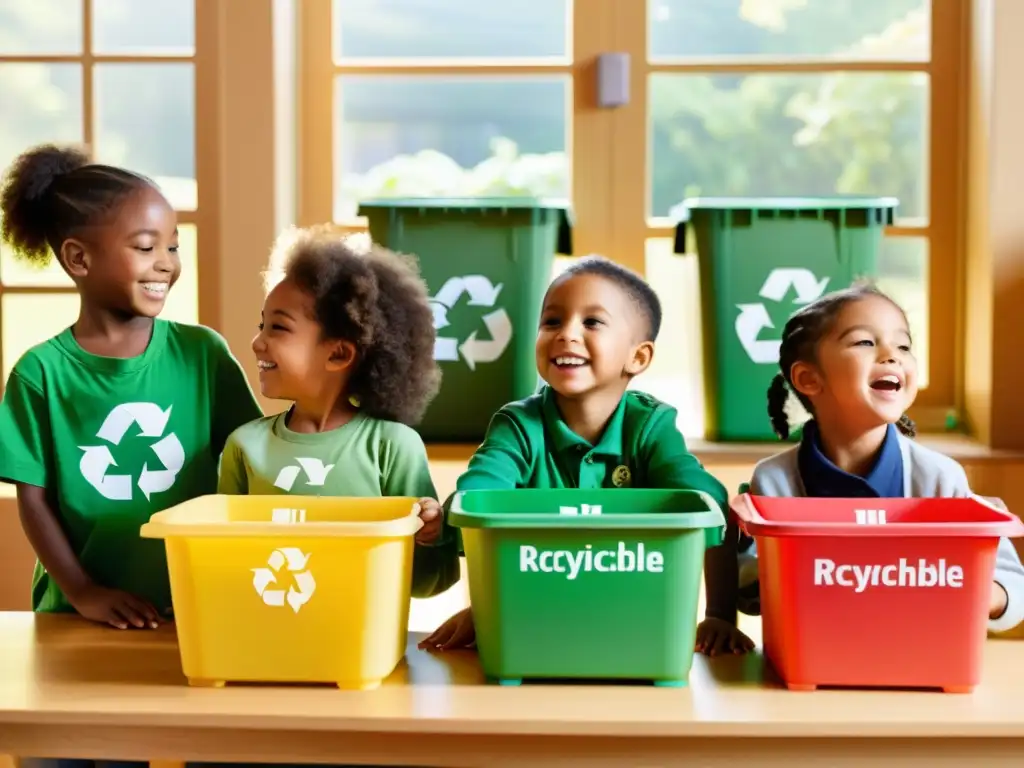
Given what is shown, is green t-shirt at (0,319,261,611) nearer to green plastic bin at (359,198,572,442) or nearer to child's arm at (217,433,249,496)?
child's arm at (217,433,249,496)

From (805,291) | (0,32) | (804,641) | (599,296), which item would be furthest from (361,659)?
(0,32)

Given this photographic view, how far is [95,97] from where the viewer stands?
2.70m

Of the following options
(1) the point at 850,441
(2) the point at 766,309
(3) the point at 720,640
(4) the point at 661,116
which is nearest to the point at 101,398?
(3) the point at 720,640

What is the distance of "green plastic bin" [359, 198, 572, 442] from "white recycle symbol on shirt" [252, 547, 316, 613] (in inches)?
51.7

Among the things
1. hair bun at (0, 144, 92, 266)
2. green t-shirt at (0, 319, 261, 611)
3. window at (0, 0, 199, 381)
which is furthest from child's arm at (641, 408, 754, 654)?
window at (0, 0, 199, 381)

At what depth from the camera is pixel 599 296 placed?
1382 mm

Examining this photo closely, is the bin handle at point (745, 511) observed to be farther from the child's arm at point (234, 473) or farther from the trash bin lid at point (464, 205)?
the trash bin lid at point (464, 205)

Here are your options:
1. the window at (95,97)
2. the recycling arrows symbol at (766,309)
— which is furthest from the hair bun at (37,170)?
the recycling arrows symbol at (766,309)

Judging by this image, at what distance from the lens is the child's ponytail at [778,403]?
1.56 meters

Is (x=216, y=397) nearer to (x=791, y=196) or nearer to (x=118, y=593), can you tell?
(x=118, y=593)

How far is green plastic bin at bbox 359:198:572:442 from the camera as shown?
2.39m

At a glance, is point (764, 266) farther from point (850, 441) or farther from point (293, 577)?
point (293, 577)

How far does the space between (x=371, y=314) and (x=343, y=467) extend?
0.20 metres

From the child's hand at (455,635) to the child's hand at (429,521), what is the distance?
9cm
